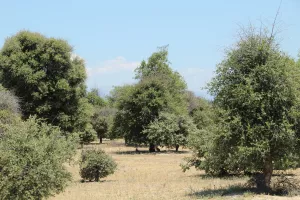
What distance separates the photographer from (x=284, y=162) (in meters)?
15.0

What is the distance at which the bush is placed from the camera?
23.5m

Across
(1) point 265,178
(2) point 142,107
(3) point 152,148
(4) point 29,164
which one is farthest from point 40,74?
(1) point 265,178

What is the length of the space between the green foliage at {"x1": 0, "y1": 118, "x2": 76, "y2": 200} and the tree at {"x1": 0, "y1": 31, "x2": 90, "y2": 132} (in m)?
20.7

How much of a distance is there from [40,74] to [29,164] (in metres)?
21.8

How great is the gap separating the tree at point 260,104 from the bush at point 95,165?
33.3 feet

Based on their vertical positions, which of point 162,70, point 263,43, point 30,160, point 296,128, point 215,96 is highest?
point 162,70

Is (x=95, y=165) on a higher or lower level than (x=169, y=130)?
lower

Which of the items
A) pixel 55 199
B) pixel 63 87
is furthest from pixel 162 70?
pixel 55 199

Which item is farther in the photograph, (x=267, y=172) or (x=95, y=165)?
Answer: (x=95, y=165)

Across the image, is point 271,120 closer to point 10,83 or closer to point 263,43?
point 263,43

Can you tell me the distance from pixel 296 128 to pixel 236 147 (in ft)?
7.26

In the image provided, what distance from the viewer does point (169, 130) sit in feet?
151

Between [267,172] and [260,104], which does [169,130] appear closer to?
[267,172]

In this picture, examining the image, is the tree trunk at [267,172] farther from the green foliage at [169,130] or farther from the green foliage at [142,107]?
the green foliage at [142,107]
